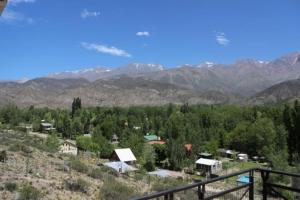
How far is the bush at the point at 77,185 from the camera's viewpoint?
834 inches

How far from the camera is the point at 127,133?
76.6 meters

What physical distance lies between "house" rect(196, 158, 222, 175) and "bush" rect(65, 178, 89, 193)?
33.5 metres

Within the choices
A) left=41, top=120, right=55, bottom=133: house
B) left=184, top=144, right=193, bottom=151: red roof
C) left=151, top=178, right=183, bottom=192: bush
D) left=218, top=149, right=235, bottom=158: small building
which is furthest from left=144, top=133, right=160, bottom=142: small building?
left=151, top=178, right=183, bottom=192: bush

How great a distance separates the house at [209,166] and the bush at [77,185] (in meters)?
33.5

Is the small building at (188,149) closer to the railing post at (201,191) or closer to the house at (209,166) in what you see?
the house at (209,166)

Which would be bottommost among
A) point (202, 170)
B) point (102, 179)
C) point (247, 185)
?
point (202, 170)

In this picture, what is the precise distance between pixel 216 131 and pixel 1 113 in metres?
55.7

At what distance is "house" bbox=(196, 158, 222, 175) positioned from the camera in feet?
179

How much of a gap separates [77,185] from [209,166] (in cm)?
3557

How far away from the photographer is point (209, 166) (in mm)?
54719

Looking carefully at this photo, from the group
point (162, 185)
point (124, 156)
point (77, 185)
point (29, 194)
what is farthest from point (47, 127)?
point (29, 194)

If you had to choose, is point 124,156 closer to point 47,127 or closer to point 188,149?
point 188,149

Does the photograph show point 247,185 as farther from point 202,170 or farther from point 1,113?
point 1,113

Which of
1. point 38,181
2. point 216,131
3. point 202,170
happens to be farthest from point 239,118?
point 38,181
